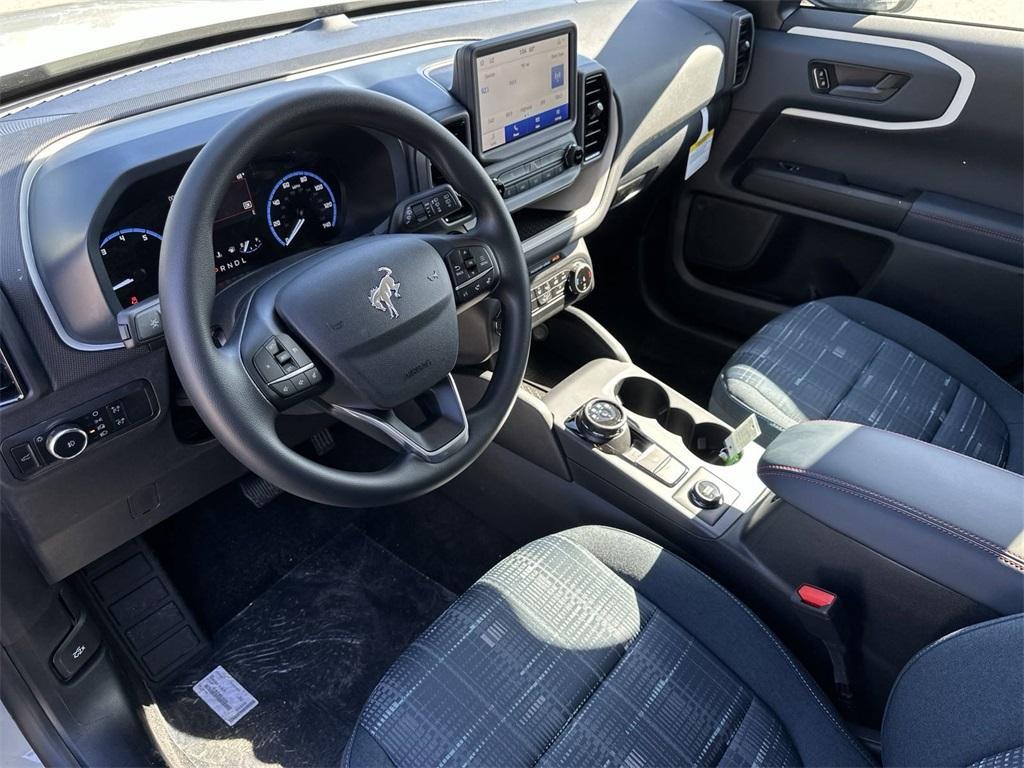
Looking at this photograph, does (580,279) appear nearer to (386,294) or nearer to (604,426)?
(604,426)

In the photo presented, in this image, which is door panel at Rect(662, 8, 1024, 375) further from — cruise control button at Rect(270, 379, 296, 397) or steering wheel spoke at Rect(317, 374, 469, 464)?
cruise control button at Rect(270, 379, 296, 397)

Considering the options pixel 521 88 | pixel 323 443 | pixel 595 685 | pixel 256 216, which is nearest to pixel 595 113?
pixel 521 88

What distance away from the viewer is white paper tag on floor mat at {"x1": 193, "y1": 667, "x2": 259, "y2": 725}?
1.62 m

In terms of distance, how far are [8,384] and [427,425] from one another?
19.9 inches

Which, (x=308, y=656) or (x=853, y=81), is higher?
(x=853, y=81)

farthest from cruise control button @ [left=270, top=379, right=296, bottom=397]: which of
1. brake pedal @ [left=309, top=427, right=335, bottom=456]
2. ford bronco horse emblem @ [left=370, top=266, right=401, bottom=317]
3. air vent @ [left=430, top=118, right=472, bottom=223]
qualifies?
brake pedal @ [left=309, top=427, right=335, bottom=456]

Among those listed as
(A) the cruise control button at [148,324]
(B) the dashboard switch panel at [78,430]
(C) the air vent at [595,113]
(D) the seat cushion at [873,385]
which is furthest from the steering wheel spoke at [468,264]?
(D) the seat cushion at [873,385]

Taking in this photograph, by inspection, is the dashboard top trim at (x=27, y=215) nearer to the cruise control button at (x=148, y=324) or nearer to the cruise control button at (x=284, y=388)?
the cruise control button at (x=148, y=324)

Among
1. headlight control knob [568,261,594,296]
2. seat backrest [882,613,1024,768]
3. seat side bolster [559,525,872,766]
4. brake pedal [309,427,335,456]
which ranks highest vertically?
seat backrest [882,613,1024,768]

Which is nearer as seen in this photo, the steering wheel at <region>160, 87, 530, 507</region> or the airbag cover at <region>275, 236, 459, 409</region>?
the steering wheel at <region>160, 87, 530, 507</region>

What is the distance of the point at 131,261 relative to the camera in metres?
1.07

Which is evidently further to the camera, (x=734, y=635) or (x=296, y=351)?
(x=734, y=635)

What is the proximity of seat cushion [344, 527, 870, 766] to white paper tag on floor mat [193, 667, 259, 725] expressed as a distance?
2.15 ft

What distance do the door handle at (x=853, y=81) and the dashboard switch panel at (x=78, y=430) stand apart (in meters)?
1.73
